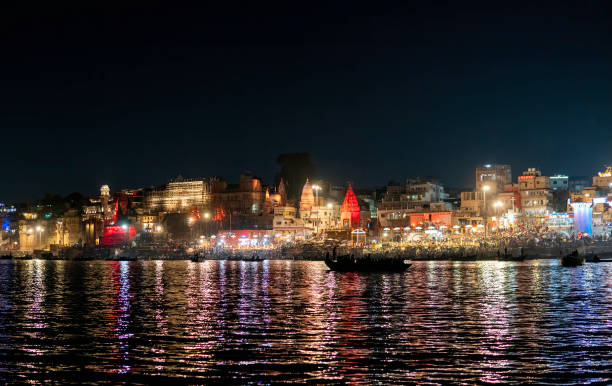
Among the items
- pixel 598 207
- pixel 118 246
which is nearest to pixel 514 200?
pixel 598 207

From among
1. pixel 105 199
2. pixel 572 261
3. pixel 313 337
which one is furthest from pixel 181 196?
pixel 313 337

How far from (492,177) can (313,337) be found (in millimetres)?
107541

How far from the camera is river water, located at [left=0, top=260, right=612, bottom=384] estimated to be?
1631cm

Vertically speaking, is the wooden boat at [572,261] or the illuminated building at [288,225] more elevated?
the illuminated building at [288,225]

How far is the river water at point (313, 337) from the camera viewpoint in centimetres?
1631

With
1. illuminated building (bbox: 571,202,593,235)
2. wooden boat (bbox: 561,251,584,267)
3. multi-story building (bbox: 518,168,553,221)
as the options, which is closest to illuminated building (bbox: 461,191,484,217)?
multi-story building (bbox: 518,168,553,221)

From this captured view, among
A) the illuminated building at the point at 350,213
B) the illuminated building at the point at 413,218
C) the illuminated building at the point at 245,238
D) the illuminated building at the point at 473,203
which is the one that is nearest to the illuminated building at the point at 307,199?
the illuminated building at the point at 245,238

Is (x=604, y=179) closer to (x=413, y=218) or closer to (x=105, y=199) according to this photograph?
(x=413, y=218)

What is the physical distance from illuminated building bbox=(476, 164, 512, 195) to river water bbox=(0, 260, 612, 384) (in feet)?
277

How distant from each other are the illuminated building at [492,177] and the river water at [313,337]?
84300 millimetres

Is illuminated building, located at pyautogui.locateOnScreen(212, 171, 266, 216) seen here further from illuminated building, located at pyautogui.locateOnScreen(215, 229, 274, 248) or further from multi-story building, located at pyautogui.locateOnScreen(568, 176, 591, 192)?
multi-story building, located at pyautogui.locateOnScreen(568, 176, 591, 192)

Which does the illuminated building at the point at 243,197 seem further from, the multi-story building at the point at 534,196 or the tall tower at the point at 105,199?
the multi-story building at the point at 534,196

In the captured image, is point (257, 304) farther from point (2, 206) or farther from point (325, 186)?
point (2, 206)

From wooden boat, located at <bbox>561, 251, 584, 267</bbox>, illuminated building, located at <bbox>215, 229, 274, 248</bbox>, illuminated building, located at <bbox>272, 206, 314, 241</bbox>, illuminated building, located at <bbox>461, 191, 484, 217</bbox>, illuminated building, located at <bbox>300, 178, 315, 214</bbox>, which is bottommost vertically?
wooden boat, located at <bbox>561, 251, 584, 267</bbox>
